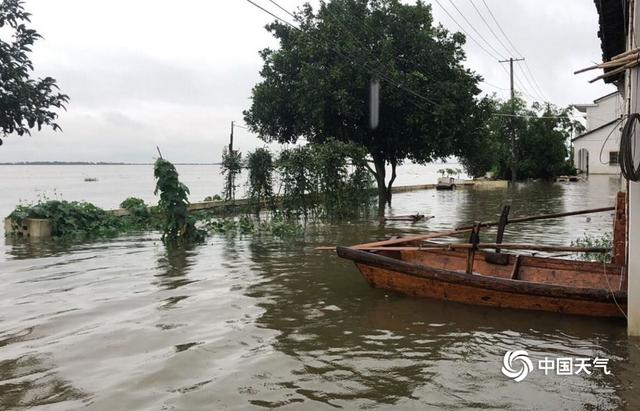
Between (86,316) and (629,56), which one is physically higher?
(629,56)

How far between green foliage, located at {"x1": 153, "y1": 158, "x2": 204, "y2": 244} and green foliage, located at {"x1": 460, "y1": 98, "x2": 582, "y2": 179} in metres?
37.8

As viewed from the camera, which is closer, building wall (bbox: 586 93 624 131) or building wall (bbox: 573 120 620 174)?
building wall (bbox: 573 120 620 174)

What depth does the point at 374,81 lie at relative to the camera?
20.0 m

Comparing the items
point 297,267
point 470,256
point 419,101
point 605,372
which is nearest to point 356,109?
point 419,101

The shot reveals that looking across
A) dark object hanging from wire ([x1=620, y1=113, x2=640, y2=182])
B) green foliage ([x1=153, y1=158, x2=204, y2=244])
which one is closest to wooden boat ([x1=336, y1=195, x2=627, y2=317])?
dark object hanging from wire ([x1=620, y1=113, x2=640, y2=182])

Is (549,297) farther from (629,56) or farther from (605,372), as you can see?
(629,56)

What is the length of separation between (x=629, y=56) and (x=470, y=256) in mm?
3324

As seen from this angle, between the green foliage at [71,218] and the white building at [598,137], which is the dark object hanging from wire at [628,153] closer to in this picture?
the green foliage at [71,218]

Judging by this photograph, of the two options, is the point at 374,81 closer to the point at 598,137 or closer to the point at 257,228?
the point at 257,228

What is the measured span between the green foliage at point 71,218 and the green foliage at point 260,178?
4339 millimetres

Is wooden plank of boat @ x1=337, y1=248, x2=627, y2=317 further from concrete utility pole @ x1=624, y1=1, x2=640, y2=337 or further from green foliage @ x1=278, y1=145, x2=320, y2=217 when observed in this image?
green foliage @ x1=278, y1=145, x2=320, y2=217

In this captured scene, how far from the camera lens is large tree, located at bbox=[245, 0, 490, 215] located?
2027cm

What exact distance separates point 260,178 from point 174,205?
5.14 meters

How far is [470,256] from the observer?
7.82 m
